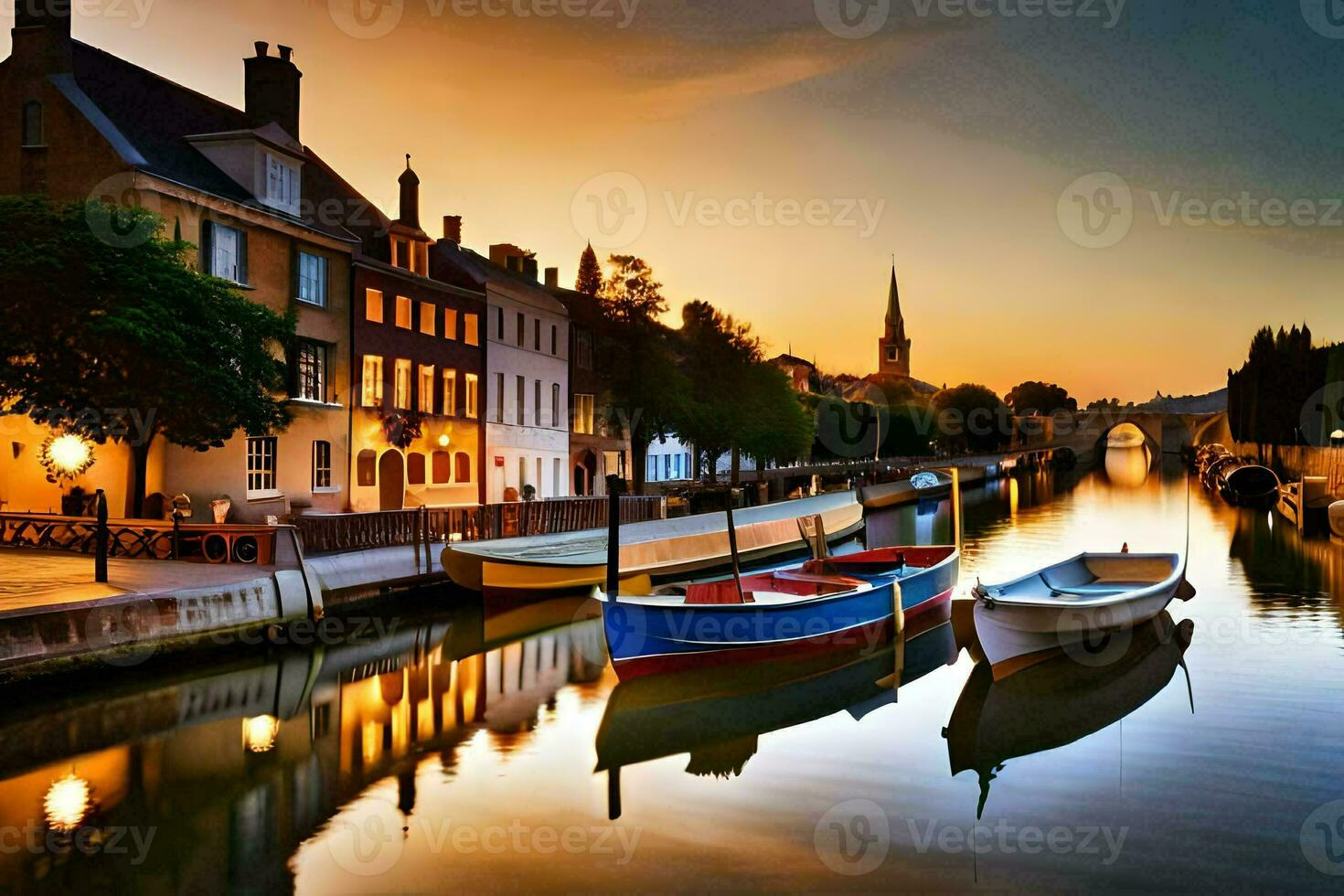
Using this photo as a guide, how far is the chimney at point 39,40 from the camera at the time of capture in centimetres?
2630

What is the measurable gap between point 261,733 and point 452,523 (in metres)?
13.0

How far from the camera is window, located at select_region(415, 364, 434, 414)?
37562 millimetres

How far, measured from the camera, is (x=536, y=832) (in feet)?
40.4

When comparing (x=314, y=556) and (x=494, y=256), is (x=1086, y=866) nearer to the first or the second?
(x=314, y=556)

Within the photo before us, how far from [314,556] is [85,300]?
7.33 metres

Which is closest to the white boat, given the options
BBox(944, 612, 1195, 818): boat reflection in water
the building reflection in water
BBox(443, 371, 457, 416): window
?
BBox(944, 612, 1195, 818): boat reflection in water

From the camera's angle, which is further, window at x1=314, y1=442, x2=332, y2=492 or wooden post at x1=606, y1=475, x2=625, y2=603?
window at x1=314, y1=442, x2=332, y2=492

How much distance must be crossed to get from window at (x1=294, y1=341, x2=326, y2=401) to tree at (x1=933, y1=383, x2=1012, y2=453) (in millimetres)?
112008

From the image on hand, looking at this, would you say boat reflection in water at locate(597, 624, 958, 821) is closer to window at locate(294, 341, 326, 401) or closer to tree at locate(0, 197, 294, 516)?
tree at locate(0, 197, 294, 516)

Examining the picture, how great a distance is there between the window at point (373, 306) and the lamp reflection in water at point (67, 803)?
22703 millimetres

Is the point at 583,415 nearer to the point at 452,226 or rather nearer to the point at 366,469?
the point at 452,226

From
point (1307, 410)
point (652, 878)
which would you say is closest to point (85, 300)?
point (652, 878)

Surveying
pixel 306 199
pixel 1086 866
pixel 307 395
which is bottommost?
pixel 1086 866

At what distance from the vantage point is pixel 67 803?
12.7 metres
